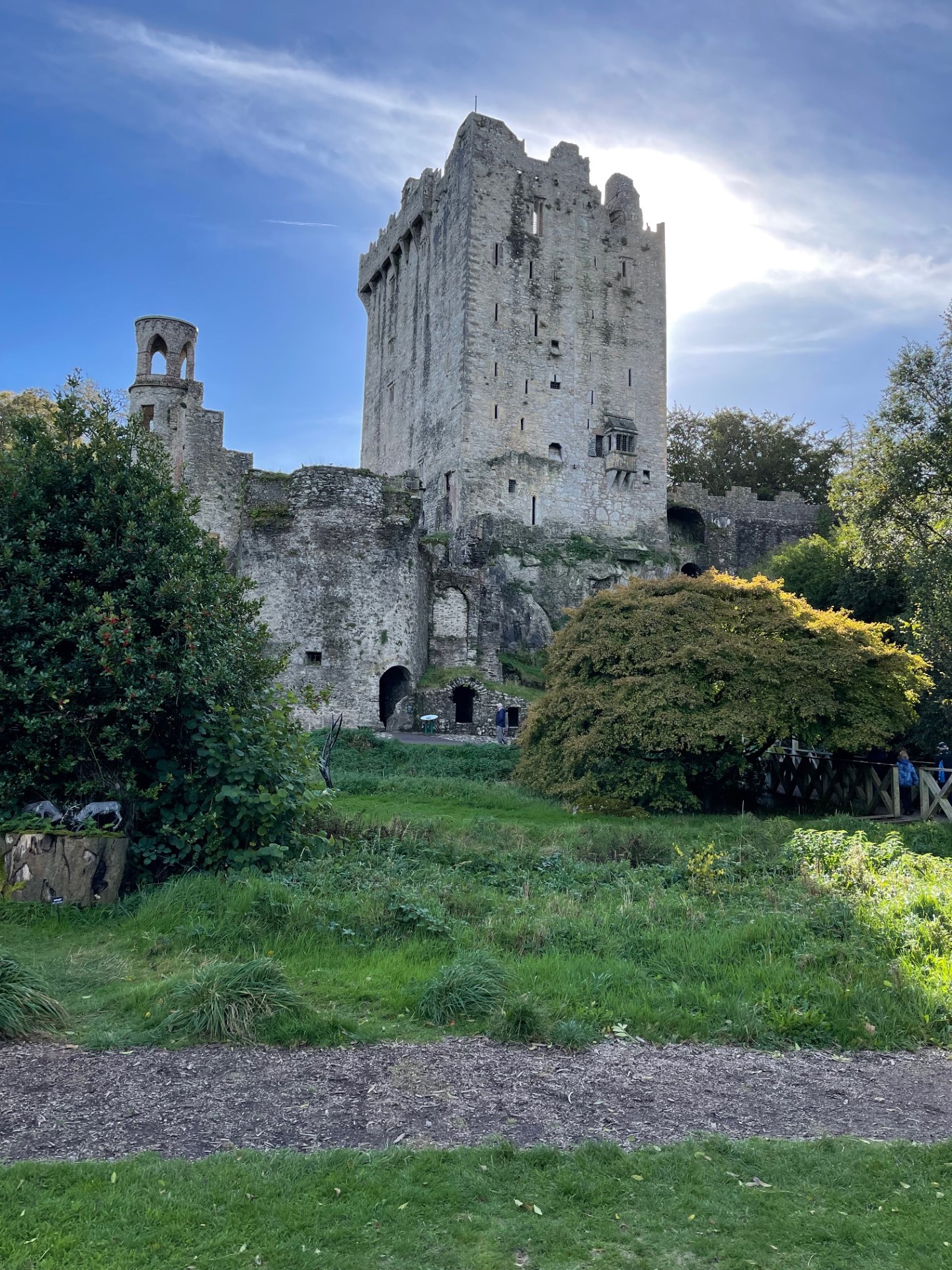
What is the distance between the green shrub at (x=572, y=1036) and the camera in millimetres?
6297

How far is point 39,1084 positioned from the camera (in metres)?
5.38

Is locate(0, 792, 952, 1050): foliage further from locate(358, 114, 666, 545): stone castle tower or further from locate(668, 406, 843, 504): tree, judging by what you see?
locate(668, 406, 843, 504): tree

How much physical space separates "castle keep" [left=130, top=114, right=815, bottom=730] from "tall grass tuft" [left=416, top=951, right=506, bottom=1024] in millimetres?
23992

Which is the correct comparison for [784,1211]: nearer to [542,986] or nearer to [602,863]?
[542,986]

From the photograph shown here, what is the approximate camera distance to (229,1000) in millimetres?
6309

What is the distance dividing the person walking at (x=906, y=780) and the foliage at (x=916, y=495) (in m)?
2.83

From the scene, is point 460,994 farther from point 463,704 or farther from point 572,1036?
point 463,704

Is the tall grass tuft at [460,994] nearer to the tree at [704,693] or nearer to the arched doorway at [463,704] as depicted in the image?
the tree at [704,693]

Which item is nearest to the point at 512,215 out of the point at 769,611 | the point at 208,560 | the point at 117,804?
the point at 769,611

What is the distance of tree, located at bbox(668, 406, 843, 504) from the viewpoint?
2131 inches

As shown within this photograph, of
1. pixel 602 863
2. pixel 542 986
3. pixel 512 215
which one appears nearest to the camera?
pixel 542 986

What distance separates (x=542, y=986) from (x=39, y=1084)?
10.9 feet

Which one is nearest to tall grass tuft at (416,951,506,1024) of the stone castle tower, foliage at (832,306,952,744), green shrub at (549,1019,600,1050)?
green shrub at (549,1019,600,1050)

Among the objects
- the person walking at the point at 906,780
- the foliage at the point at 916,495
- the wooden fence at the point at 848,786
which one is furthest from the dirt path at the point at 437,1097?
the foliage at the point at 916,495
